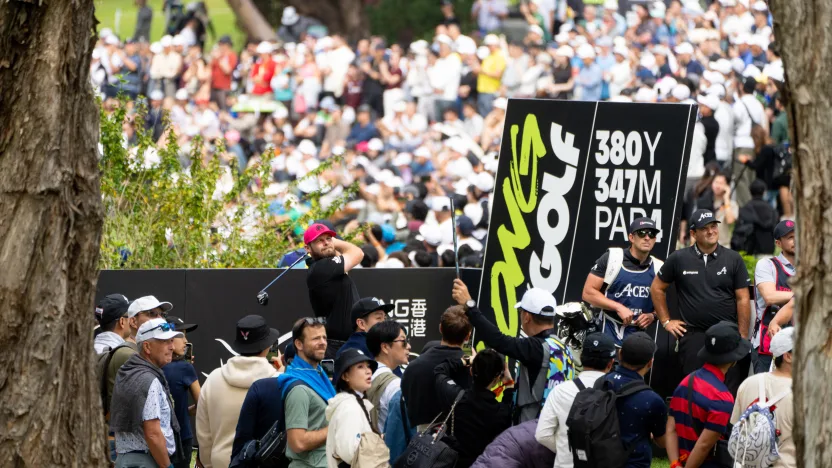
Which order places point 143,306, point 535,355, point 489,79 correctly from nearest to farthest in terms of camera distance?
1. point 535,355
2. point 143,306
3. point 489,79

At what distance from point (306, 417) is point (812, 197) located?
4035 millimetres

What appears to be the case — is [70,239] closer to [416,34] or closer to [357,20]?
[416,34]

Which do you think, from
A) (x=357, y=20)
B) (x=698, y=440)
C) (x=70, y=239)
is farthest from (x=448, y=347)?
(x=357, y=20)

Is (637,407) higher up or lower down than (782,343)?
lower down

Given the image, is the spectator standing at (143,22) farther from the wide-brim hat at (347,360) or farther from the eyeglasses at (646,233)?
the wide-brim hat at (347,360)

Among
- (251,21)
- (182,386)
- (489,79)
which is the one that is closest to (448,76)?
(489,79)

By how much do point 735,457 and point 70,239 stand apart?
3.55 metres

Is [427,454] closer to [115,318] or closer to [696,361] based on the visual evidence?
[115,318]

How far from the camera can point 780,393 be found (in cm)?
682

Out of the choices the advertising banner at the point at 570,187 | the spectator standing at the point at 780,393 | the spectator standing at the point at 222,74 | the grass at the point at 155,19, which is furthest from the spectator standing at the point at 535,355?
the grass at the point at 155,19

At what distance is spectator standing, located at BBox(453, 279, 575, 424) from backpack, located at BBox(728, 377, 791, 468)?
4.28ft

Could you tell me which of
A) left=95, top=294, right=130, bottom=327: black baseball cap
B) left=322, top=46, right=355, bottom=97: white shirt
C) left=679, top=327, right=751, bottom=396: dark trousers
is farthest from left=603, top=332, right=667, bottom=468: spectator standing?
left=322, top=46, right=355, bottom=97: white shirt

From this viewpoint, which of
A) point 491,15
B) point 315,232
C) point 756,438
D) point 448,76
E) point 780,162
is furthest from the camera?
point 491,15

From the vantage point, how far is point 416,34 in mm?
36438
